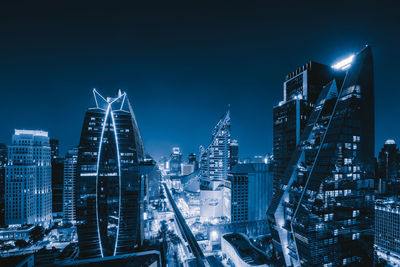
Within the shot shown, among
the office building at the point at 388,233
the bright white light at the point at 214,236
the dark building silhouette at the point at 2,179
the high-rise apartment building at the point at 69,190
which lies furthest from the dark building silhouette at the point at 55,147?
the office building at the point at 388,233

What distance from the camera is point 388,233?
1545 inches

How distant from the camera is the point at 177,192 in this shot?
10038 cm

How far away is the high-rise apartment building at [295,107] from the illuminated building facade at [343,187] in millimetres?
13178

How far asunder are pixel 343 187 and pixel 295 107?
62.8ft

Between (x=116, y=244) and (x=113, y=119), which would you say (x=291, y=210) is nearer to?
(x=116, y=244)

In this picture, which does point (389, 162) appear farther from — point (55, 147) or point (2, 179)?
point (55, 147)

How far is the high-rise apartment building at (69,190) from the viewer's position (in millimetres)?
54219

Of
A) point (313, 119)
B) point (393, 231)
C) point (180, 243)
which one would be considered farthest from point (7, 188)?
point (393, 231)

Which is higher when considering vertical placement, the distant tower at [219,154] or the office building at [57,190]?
the distant tower at [219,154]

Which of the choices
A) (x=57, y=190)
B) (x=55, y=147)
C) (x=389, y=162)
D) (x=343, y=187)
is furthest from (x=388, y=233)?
(x=55, y=147)

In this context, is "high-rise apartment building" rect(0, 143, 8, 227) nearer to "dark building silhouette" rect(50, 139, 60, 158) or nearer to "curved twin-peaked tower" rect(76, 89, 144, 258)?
→ "dark building silhouette" rect(50, 139, 60, 158)

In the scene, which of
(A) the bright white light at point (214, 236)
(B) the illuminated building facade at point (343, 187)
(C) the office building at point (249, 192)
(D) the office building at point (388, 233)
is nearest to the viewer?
(B) the illuminated building facade at point (343, 187)

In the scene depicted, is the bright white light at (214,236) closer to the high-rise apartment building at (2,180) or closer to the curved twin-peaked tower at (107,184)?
the curved twin-peaked tower at (107,184)

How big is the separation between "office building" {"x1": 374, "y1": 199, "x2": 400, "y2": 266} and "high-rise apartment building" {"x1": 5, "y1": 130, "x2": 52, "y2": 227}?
85.8 m
